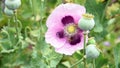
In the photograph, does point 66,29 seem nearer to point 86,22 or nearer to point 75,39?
point 75,39

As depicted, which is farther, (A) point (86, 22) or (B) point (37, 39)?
(B) point (37, 39)

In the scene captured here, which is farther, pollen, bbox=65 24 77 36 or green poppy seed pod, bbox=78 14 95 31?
pollen, bbox=65 24 77 36

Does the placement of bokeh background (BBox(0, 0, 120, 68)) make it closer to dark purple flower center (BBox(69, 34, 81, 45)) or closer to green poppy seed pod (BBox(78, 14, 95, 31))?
dark purple flower center (BBox(69, 34, 81, 45))

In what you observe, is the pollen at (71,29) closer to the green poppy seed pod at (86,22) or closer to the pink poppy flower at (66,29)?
the pink poppy flower at (66,29)

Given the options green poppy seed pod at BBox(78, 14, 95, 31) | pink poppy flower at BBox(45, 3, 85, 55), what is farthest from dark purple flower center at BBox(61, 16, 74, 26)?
green poppy seed pod at BBox(78, 14, 95, 31)

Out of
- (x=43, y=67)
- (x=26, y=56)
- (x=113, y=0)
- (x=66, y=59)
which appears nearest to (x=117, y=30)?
(x=113, y=0)

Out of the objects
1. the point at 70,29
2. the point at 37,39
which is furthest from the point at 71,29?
the point at 37,39

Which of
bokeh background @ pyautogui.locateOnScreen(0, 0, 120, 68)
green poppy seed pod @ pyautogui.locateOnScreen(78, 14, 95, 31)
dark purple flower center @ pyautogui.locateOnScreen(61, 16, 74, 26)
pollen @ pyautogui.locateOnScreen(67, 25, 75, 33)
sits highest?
green poppy seed pod @ pyautogui.locateOnScreen(78, 14, 95, 31)

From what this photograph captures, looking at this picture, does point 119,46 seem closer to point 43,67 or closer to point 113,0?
point 43,67
